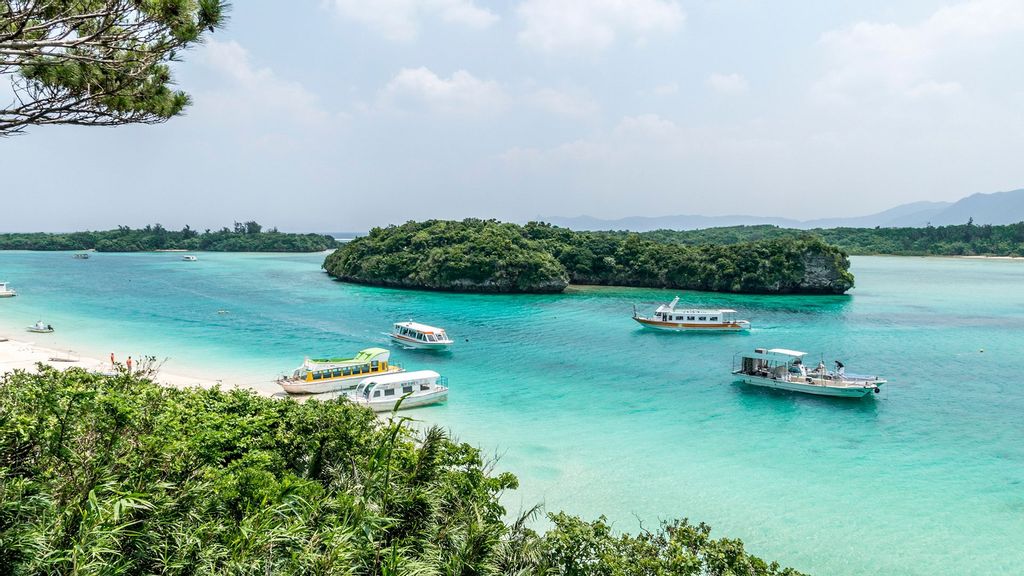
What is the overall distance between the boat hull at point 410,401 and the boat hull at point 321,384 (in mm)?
2365

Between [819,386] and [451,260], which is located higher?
[451,260]

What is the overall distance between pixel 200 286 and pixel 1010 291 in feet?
331

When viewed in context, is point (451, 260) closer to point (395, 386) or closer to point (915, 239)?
point (395, 386)

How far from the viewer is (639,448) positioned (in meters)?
19.2

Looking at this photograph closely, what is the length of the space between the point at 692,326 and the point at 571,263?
3631 cm

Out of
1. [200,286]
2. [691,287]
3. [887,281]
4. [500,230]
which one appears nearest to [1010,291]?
[887,281]

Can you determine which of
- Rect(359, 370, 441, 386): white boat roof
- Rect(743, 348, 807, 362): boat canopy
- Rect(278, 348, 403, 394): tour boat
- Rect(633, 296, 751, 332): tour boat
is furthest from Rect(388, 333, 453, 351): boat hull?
Rect(743, 348, 807, 362): boat canopy

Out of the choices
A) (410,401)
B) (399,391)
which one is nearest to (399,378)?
(399,391)

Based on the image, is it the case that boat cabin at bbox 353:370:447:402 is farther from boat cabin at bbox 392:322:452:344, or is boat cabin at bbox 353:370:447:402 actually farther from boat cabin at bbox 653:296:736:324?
boat cabin at bbox 653:296:736:324

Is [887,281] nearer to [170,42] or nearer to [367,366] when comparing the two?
[367,366]

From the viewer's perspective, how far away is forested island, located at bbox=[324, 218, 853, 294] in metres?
64.9

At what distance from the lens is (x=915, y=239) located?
141500mm

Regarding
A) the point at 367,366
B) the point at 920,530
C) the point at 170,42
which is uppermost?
the point at 170,42

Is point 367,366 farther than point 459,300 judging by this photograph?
No
